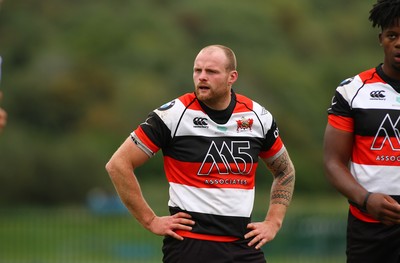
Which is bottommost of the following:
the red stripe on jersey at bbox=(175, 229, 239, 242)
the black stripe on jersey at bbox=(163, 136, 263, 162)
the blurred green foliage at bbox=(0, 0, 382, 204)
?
the blurred green foliage at bbox=(0, 0, 382, 204)

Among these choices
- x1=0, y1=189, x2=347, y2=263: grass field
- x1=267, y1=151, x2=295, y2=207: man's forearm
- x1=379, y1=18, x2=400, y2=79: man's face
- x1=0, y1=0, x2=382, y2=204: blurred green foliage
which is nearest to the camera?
x1=379, y1=18, x2=400, y2=79: man's face

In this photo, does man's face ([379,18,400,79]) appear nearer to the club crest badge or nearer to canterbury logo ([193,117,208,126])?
the club crest badge

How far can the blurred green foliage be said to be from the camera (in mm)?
45469

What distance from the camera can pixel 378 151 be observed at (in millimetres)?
7918

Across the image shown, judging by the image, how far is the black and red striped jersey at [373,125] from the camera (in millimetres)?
7898

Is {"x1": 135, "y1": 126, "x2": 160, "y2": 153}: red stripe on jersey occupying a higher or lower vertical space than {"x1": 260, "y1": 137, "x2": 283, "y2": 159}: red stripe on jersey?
higher

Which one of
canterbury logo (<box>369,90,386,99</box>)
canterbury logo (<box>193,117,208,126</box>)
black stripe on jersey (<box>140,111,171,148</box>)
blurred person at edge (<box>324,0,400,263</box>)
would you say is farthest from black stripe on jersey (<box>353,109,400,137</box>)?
black stripe on jersey (<box>140,111,171,148</box>)

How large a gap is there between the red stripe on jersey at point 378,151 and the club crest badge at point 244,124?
0.80 m

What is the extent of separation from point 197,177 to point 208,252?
55cm

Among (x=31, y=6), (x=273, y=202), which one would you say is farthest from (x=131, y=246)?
(x=31, y=6)

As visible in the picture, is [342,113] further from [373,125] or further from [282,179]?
[282,179]

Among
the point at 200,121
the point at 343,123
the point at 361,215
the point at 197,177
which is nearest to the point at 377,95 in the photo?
the point at 343,123

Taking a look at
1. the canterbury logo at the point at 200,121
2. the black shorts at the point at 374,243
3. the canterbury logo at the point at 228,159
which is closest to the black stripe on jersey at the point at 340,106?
the canterbury logo at the point at 228,159

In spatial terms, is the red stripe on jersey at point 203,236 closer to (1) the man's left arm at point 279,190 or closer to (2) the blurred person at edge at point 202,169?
(2) the blurred person at edge at point 202,169
